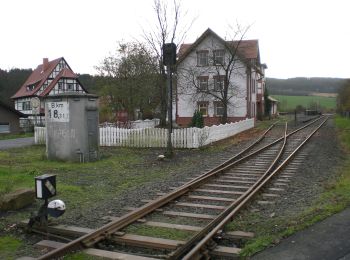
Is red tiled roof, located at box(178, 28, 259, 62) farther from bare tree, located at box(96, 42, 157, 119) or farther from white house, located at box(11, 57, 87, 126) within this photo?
white house, located at box(11, 57, 87, 126)

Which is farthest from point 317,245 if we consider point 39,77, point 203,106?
point 39,77

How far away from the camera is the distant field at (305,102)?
11000 centimetres

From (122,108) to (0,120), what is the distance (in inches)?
515

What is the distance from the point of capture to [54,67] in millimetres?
62969

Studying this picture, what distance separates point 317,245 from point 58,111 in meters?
11.8

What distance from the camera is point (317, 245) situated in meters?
5.85

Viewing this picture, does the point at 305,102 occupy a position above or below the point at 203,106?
above

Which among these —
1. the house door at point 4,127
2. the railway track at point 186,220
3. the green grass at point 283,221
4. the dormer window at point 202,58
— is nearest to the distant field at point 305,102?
the dormer window at point 202,58

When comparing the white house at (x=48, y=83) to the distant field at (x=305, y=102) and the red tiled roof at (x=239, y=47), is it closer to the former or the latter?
the red tiled roof at (x=239, y=47)

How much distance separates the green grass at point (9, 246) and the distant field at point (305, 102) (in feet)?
339

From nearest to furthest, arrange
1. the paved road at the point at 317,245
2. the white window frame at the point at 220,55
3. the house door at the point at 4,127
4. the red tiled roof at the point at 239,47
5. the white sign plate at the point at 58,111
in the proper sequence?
1. the paved road at the point at 317,245
2. the white sign plate at the point at 58,111
3. the red tiled roof at the point at 239,47
4. the white window frame at the point at 220,55
5. the house door at the point at 4,127

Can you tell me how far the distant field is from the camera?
110 m

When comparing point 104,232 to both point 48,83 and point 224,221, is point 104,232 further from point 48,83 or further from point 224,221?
point 48,83

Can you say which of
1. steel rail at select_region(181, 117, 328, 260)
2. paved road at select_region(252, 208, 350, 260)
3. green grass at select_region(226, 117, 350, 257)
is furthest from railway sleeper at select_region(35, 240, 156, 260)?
paved road at select_region(252, 208, 350, 260)
